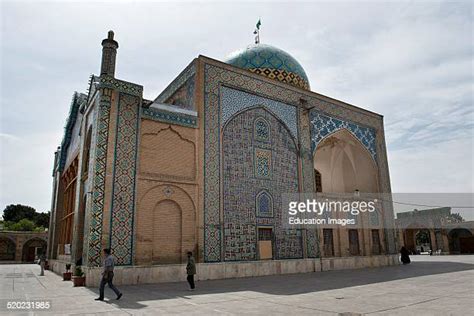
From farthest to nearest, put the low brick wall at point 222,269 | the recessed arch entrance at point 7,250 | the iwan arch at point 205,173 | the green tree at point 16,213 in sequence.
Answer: the green tree at point 16,213 < the recessed arch entrance at point 7,250 < the iwan arch at point 205,173 < the low brick wall at point 222,269

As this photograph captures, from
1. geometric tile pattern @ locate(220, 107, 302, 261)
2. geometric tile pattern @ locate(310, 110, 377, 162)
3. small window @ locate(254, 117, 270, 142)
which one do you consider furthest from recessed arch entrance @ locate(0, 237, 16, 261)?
geometric tile pattern @ locate(310, 110, 377, 162)

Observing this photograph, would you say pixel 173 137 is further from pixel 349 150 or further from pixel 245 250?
pixel 349 150

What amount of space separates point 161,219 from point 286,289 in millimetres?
3906

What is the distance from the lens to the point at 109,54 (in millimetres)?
10164

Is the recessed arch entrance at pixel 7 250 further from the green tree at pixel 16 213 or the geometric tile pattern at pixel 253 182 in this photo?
the geometric tile pattern at pixel 253 182

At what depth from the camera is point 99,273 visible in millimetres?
8312

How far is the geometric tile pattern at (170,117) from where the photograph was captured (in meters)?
10.1

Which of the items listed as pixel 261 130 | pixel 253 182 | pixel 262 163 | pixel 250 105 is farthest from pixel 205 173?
pixel 250 105

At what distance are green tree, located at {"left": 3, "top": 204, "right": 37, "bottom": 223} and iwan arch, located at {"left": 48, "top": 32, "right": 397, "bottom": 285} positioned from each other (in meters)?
34.0

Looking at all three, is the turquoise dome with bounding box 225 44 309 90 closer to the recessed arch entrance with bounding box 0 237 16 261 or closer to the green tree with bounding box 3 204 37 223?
the recessed arch entrance with bounding box 0 237 16 261

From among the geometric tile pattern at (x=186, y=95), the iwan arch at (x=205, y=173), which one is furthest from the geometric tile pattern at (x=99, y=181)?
the geometric tile pattern at (x=186, y=95)

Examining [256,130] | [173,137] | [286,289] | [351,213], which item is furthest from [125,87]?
[351,213]

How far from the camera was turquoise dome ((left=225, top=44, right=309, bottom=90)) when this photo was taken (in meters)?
14.6

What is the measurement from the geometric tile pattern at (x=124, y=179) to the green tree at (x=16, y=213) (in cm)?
4212
